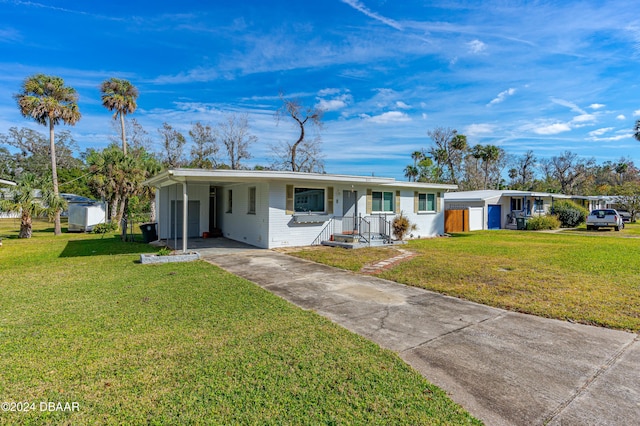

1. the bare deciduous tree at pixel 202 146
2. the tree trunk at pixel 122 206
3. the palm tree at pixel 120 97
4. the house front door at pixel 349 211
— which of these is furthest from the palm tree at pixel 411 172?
the tree trunk at pixel 122 206

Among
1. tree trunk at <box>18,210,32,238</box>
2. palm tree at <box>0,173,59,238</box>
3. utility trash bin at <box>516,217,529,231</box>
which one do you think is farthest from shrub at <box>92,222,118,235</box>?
utility trash bin at <box>516,217,529,231</box>

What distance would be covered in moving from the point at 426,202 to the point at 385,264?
879cm

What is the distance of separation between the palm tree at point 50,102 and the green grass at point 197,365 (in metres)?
16.0

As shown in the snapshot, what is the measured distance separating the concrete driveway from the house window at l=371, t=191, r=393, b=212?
853 cm

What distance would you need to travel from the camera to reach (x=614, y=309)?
4844 mm

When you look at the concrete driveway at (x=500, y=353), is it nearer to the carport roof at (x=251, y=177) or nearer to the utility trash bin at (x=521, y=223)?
the carport roof at (x=251, y=177)

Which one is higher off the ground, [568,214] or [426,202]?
[426,202]

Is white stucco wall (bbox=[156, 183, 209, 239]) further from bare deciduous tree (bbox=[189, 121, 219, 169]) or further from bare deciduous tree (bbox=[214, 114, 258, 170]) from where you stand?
bare deciduous tree (bbox=[214, 114, 258, 170])

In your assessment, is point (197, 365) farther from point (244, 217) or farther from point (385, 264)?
point (244, 217)

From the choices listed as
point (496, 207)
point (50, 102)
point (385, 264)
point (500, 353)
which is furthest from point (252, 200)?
point (496, 207)

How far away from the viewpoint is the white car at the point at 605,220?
19.5m

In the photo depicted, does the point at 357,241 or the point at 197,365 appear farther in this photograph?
the point at 357,241

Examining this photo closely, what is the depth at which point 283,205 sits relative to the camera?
11820mm

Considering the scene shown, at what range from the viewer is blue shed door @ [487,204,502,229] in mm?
21906
